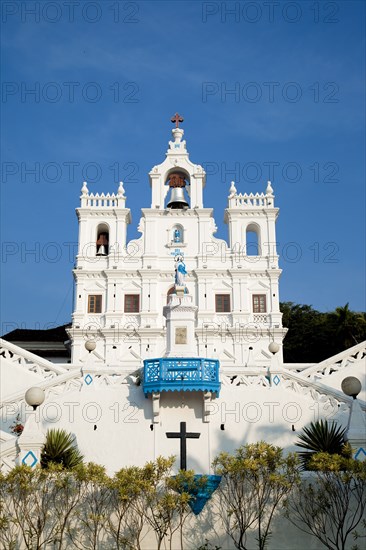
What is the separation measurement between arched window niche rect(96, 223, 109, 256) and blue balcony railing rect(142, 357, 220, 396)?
2496 cm

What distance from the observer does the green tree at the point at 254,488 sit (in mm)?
14797

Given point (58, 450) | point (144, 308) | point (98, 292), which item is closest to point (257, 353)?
point (144, 308)

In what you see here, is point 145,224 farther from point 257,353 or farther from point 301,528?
point 301,528

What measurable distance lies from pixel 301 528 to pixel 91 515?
16.4ft

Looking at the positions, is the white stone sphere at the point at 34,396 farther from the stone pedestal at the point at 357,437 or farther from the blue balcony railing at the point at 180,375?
the stone pedestal at the point at 357,437

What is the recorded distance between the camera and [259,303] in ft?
142

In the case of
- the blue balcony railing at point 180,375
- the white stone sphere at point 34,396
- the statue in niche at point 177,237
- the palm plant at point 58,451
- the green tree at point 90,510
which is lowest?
the green tree at point 90,510

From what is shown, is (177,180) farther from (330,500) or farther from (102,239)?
(330,500)

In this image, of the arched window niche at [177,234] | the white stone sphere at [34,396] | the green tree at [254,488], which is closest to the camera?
the green tree at [254,488]

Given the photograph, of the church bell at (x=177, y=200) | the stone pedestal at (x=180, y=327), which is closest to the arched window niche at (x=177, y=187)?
the church bell at (x=177, y=200)

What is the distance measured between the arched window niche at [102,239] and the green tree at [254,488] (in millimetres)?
30978

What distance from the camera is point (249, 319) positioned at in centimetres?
4234

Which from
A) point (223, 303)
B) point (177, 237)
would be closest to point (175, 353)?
point (223, 303)

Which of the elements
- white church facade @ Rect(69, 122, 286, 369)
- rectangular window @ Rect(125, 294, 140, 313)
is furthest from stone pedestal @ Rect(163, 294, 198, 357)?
rectangular window @ Rect(125, 294, 140, 313)
